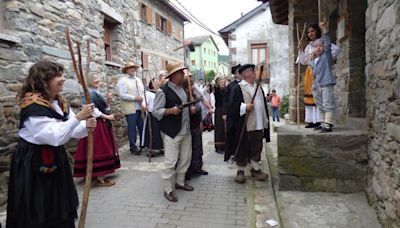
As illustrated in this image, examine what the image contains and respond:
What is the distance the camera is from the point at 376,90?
3.08 metres

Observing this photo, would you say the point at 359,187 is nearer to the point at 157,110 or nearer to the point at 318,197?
the point at 318,197

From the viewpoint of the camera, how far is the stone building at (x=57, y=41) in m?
3.78

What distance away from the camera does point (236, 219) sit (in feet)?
10.7

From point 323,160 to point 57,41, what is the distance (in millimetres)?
4225

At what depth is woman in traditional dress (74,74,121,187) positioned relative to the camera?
4.16 meters

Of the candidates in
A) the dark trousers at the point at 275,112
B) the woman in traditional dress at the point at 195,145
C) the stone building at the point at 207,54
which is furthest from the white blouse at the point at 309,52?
the stone building at the point at 207,54

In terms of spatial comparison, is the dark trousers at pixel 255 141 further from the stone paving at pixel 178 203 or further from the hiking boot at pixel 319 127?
the hiking boot at pixel 319 127

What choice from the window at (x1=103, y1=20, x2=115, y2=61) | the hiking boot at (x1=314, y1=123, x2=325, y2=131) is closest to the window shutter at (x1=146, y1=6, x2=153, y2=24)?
the window at (x1=103, y1=20, x2=115, y2=61)

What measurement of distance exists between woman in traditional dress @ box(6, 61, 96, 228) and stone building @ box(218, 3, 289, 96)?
51.4 ft

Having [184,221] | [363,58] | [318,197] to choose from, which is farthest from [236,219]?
[363,58]

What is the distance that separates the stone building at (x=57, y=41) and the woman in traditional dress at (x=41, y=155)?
163 cm

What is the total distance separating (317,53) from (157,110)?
204 cm

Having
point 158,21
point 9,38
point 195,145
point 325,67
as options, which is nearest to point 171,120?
point 195,145

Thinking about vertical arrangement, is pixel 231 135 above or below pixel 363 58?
below
